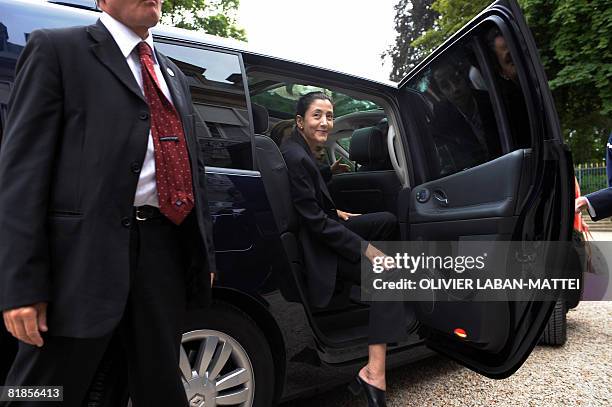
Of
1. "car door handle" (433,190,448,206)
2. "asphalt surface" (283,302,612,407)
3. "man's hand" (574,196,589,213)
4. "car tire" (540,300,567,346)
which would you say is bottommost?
"asphalt surface" (283,302,612,407)

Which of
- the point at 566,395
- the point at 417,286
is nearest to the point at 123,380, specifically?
the point at 417,286

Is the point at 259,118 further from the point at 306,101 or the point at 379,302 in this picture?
the point at 379,302

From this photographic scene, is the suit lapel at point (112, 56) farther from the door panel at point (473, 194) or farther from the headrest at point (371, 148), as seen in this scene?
the headrest at point (371, 148)

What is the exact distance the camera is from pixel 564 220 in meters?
1.82

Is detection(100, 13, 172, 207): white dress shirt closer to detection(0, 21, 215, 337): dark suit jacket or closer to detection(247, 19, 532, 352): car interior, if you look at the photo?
detection(0, 21, 215, 337): dark suit jacket

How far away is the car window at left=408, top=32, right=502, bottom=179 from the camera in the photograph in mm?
2080

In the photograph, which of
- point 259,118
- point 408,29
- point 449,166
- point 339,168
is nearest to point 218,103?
point 259,118

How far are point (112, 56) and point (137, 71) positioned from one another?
92 mm

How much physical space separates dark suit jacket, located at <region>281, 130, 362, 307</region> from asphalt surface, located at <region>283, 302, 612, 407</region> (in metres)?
0.76

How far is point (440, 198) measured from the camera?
2352 mm

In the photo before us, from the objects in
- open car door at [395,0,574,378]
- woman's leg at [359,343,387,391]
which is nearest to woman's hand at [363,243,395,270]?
open car door at [395,0,574,378]

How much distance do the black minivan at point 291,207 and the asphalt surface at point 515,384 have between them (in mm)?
336

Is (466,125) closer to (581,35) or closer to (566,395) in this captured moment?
(566,395)

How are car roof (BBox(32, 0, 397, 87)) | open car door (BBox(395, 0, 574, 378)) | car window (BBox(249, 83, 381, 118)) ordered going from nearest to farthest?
car roof (BBox(32, 0, 397, 87))
open car door (BBox(395, 0, 574, 378))
car window (BBox(249, 83, 381, 118))
